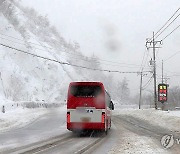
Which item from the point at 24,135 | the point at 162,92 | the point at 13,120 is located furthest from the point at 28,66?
the point at 24,135

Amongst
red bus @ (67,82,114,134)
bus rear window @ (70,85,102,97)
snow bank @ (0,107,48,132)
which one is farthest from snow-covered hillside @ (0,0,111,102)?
red bus @ (67,82,114,134)

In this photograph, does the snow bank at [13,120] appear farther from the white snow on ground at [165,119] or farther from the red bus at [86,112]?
the white snow on ground at [165,119]

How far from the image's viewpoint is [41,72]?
295 ft

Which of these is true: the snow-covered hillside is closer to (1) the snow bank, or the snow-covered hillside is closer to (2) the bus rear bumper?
(1) the snow bank

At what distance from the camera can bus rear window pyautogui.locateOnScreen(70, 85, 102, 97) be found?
2172 cm

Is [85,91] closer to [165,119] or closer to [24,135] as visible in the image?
[24,135]

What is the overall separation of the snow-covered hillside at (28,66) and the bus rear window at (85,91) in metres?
44.4

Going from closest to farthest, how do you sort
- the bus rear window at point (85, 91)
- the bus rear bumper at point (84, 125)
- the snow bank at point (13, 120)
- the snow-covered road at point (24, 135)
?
1. the snow-covered road at point (24, 135)
2. the bus rear bumper at point (84, 125)
3. the bus rear window at point (85, 91)
4. the snow bank at point (13, 120)

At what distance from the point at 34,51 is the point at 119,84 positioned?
83556 mm

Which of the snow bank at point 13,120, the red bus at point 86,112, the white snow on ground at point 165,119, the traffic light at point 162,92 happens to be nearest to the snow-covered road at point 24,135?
the red bus at point 86,112

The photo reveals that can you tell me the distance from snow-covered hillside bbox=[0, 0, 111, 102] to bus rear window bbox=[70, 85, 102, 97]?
1748 inches

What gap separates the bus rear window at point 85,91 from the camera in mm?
21720

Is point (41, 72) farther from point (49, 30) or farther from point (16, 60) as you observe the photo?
point (49, 30)

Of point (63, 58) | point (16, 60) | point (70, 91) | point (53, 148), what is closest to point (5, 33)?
point (16, 60)
